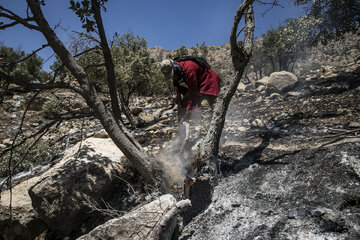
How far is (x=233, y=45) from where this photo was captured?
2539mm

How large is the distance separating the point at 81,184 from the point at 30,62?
61.3ft

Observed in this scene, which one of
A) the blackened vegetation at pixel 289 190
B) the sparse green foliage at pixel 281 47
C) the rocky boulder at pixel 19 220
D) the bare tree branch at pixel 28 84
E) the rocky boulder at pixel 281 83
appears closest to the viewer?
the blackened vegetation at pixel 289 190

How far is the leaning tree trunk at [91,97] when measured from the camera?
214 centimetres

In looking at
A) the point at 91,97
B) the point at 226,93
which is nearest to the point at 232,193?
the point at 226,93

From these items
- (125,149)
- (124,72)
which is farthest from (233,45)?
(124,72)

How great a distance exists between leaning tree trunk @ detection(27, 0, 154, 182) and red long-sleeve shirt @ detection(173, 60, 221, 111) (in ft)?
3.70

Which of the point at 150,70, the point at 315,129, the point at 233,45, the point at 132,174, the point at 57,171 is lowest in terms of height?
the point at 315,129

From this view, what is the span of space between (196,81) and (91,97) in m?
1.57

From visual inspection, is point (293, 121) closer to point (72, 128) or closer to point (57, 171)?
point (57, 171)

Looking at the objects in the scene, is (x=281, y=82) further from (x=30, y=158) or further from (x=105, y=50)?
(x=30, y=158)

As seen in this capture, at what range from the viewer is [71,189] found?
Result: 110 inches

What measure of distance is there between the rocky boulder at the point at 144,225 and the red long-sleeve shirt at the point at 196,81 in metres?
1.69

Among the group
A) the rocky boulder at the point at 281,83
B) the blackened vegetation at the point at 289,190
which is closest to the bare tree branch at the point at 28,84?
the blackened vegetation at the point at 289,190

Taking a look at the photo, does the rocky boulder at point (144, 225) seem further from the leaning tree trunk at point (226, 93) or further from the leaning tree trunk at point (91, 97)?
the leaning tree trunk at point (226, 93)
